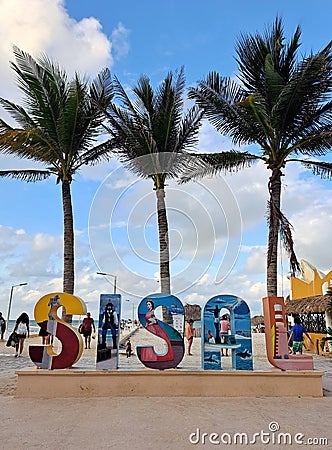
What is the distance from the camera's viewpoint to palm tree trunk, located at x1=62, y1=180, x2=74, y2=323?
48.7 ft

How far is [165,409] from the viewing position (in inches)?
303

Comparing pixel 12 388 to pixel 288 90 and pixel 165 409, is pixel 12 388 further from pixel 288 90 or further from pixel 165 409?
pixel 288 90

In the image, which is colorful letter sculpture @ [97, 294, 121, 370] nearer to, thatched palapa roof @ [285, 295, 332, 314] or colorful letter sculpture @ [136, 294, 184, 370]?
colorful letter sculpture @ [136, 294, 184, 370]

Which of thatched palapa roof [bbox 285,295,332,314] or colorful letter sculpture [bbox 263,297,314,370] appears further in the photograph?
thatched palapa roof [bbox 285,295,332,314]

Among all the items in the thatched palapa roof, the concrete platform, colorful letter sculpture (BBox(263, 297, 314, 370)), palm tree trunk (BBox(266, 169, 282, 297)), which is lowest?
the concrete platform

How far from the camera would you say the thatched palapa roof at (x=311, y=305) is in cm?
1972

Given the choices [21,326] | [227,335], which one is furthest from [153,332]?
[21,326]

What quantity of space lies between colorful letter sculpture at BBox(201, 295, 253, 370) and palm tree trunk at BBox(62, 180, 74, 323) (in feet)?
22.2

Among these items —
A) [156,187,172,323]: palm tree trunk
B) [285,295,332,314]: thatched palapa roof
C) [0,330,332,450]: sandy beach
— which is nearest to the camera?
[0,330,332,450]: sandy beach

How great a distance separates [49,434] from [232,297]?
4793 mm

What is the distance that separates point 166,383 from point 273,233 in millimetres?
6839

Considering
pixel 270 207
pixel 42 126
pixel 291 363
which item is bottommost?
pixel 291 363

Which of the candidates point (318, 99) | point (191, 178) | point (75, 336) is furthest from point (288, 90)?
point (75, 336)

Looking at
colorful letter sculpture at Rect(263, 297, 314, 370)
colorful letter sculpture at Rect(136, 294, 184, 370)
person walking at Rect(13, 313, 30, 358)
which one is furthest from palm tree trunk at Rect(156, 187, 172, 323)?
colorful letter sculpture at Rect(263, 297, 314, 370)
